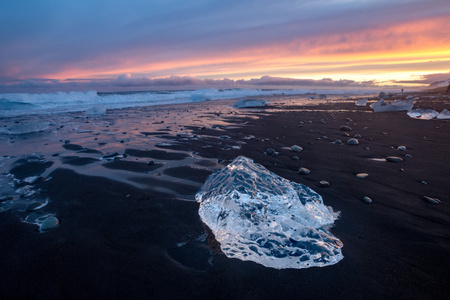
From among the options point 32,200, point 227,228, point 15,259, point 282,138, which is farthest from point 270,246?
point 282,138

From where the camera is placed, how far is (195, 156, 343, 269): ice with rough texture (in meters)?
1.58

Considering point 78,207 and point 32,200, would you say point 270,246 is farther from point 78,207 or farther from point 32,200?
point 32,200

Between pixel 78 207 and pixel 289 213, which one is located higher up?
pixel 289 213

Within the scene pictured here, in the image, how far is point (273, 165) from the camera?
347 cm

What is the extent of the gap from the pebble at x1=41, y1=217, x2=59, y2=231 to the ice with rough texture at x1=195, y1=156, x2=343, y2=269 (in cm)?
130

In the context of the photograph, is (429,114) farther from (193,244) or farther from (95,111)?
(95,111)

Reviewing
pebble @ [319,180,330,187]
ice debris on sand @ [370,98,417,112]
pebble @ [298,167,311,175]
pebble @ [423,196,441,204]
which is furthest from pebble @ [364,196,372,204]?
ice debris on sand @ [370,98,417,112]

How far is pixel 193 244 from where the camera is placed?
1.75 meters

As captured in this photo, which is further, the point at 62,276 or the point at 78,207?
the point at 78,207

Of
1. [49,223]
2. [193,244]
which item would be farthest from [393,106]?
[49,223]

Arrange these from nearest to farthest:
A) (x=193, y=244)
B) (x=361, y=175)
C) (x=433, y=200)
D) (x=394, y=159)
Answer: (x=193, y=244), (x=433, y=200), (x=361, y=175), (x=394, y=159)

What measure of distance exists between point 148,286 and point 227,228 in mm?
676

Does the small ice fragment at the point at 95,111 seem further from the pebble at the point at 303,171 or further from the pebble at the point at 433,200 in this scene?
the pebble at the point at 433,200

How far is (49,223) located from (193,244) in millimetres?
1352
